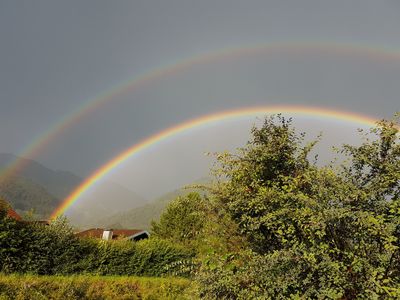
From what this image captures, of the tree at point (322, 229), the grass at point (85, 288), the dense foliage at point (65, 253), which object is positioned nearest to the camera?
the tree at point (322, 229)

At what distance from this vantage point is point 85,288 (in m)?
12.8

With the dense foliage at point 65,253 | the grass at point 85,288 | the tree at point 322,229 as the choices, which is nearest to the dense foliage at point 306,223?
the tree at point 322,229

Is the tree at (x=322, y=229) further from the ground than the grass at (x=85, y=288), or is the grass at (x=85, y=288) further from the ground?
the tree at (x=322, y=229)

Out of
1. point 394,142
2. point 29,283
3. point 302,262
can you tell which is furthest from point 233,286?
point 29,283

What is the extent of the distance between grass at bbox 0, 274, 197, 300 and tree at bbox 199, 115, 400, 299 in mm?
1525

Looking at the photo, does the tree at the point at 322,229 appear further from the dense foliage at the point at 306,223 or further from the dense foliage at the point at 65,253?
the dense foliage at the point at 65,253

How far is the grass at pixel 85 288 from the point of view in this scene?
10.7 m

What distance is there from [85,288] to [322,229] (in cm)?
963

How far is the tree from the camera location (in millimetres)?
5461

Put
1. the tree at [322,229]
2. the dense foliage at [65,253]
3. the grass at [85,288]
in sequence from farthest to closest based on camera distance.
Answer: the dense foliage at [65,253] < the grass at [85,288] < the tree at [322,229]

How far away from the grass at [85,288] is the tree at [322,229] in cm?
152

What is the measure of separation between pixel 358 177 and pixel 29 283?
9.37 m

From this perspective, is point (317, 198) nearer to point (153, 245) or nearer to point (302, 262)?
point (302, 262)

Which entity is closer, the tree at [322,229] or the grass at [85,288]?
the tree at [322,229]
